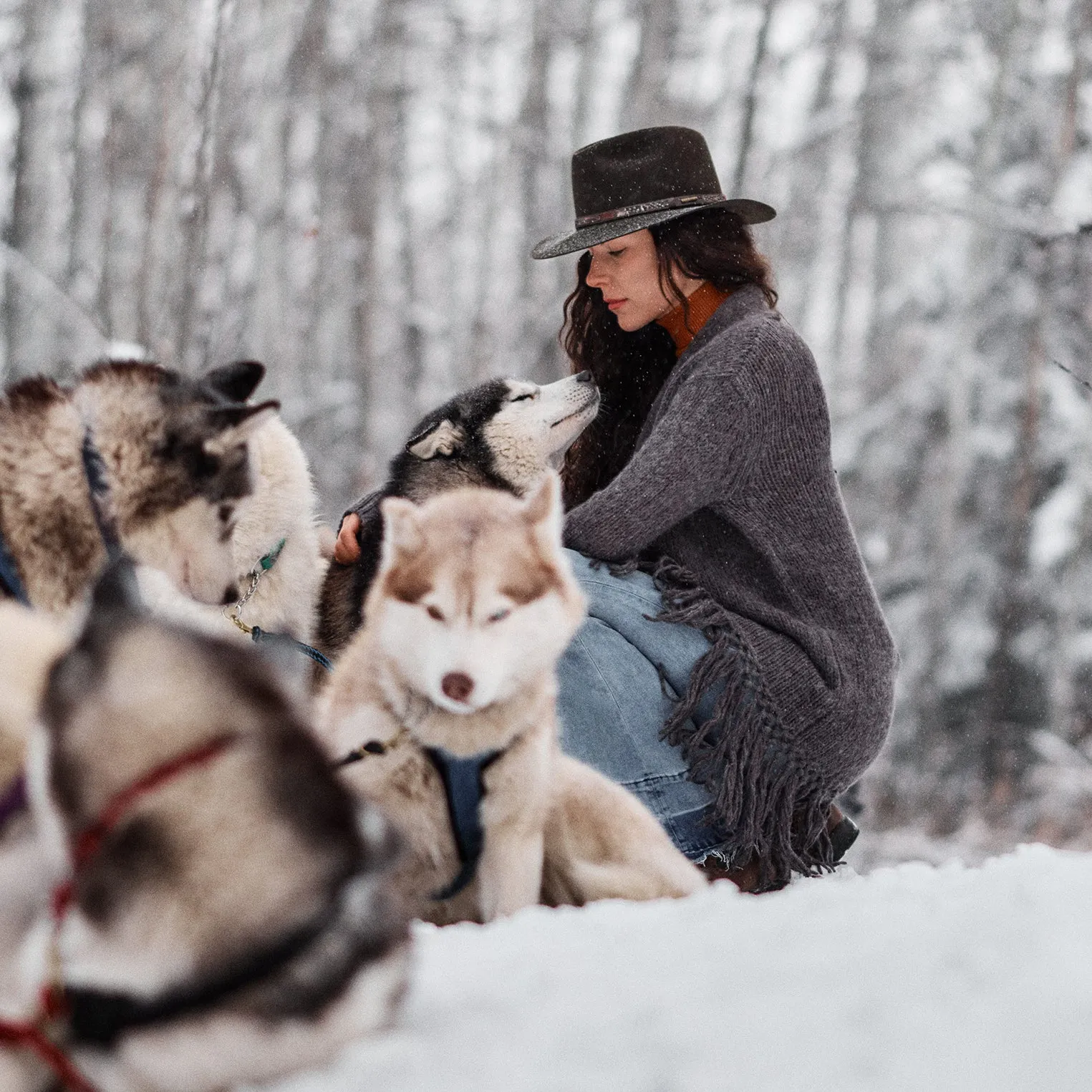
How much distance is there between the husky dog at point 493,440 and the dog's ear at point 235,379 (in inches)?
56.2

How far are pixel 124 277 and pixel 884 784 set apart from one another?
830 cm

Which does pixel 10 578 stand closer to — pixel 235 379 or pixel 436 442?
pixel 235 379

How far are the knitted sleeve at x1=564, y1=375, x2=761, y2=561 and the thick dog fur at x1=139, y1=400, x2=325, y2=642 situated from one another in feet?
3.12

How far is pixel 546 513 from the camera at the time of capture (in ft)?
9.16

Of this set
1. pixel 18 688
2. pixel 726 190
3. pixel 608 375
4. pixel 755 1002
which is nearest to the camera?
pixel 18 688

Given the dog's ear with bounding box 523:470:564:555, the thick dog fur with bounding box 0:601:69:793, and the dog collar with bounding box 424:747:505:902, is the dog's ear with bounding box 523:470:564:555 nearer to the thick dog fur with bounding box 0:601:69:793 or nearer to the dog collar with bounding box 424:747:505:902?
the dog collar with bounding box 424:747:505:902

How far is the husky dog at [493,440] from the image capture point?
488 cm

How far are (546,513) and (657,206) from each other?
74.3 inches

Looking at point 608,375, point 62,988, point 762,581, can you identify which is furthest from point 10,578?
point 608,375

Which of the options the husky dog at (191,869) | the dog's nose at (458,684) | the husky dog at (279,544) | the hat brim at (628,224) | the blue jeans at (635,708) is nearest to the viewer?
the husky dog at (191,869)

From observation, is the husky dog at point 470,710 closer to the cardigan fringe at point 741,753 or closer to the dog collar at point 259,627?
the cardigan fringe at point 741,753

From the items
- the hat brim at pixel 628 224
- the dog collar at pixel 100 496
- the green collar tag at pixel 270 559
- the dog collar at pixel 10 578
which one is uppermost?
the hat brim at pixel 628 224

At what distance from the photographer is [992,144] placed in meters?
13.4

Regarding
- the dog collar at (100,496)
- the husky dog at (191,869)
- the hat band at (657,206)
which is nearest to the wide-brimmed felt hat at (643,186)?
the hat band at (657,206)
